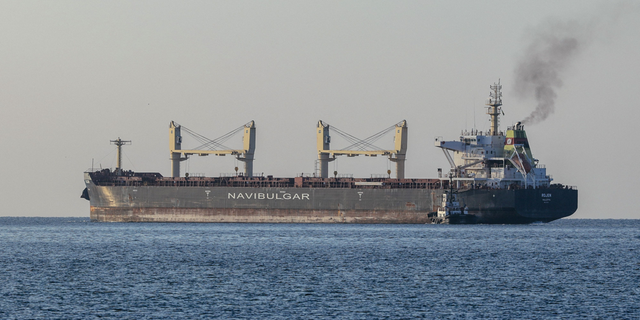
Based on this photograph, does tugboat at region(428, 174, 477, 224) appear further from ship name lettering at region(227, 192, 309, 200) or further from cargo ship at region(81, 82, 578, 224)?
ship name lettering at region(227, 192, 309, 200)

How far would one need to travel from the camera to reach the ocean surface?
28.2 meters

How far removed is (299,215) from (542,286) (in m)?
47.5

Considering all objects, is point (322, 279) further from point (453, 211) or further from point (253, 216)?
point (253, 216)

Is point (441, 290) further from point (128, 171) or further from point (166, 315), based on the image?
point (128, 171)

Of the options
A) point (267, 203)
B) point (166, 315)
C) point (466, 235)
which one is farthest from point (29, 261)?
point (267, 203)

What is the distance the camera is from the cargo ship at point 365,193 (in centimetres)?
7388

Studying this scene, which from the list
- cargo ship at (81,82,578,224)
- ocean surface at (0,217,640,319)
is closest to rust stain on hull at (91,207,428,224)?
cargo ship at (81,82,578,224)

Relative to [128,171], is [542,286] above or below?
below

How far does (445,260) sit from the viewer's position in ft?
145

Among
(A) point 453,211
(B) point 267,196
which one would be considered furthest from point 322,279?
(B) point 267,196

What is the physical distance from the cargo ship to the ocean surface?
46.5ft

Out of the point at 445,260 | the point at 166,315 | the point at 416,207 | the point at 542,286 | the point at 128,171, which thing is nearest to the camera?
the point at 166,315

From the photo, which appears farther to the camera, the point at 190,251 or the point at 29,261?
the point at 190,251

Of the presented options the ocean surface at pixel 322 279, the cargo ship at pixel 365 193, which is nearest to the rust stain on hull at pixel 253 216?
the cargo ship at pixel 365 193
